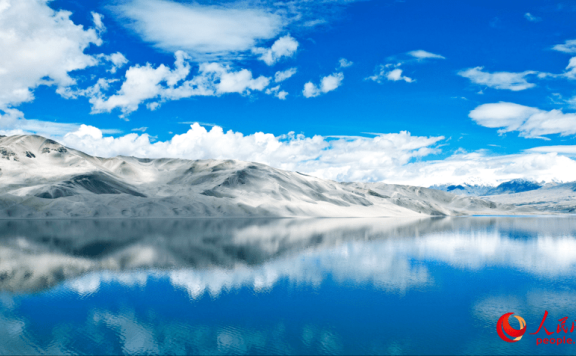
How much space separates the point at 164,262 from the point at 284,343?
27.3 m

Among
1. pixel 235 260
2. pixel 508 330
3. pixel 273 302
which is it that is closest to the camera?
pixel 508 330

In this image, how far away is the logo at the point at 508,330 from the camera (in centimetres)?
2180

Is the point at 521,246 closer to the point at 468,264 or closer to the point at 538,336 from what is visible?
the point at 468,264

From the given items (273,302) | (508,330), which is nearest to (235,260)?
(273,302)

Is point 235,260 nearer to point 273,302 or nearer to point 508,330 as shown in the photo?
point 273,302

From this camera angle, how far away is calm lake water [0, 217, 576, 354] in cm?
2092

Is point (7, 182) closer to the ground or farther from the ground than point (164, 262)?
farther from the ground

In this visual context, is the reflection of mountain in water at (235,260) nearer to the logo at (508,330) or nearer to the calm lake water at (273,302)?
A: the calm lake water at (273,302)

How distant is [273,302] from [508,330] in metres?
15.2

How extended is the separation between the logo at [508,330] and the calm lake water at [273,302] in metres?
0.36

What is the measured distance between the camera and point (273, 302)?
1117 inches

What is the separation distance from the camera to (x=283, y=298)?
29.6m

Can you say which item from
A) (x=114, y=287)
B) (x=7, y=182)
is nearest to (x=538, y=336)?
(x=114, y=287)

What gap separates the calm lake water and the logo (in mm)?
364
